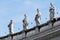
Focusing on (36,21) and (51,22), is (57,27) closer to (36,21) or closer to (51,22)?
(51,22)

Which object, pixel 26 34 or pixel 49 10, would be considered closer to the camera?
pixel 49 10

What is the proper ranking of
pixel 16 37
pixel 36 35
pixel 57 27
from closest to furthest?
pixel 57 27, pixel 36 35, pixel 16 37

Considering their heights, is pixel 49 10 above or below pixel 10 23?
above

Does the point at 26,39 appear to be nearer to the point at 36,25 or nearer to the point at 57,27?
the point at 36,25

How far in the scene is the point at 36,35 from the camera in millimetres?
37562

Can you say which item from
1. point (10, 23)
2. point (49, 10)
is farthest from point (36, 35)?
point (10, 23)

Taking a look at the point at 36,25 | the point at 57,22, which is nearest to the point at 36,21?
the point at 36,25

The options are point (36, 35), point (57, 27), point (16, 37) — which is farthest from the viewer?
point (16, 37)

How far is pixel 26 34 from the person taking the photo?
39281 millimetres

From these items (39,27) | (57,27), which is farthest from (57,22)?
(39,27)

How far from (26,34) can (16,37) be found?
6.71ft

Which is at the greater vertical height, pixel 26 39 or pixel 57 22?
pixel 57 22

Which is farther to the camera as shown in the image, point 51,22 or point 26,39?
point 26,39

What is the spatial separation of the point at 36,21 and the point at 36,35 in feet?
5.73
